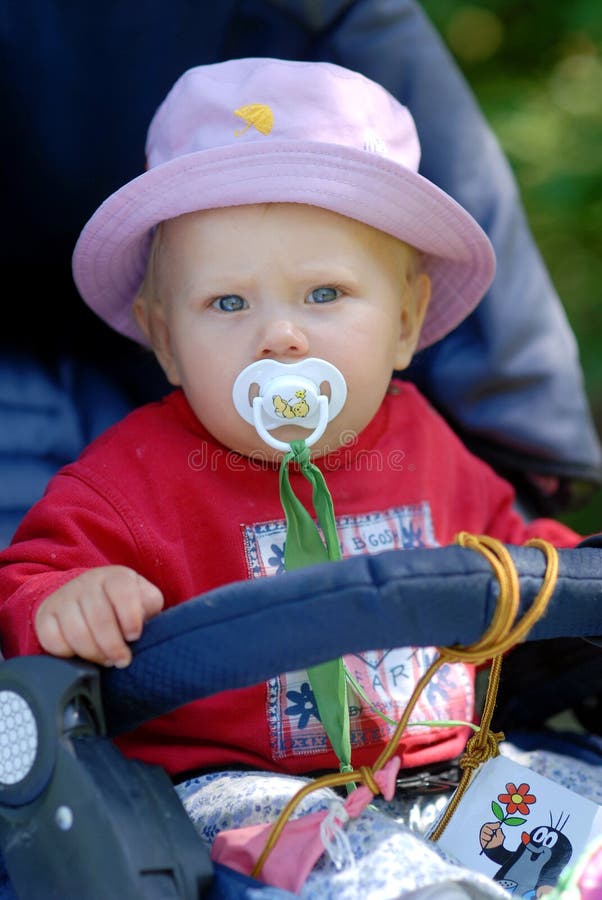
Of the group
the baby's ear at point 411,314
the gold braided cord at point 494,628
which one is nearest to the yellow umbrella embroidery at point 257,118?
the baby's ear at point 411,314

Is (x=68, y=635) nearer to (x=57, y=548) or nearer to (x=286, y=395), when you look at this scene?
(x=57, y=548)

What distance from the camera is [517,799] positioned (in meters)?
1.10

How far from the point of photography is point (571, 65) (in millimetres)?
3062

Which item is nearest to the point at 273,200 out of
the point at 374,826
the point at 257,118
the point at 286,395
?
the point at 257,118

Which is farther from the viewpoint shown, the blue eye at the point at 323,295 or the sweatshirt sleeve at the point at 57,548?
the blue eye at the point at 323,295

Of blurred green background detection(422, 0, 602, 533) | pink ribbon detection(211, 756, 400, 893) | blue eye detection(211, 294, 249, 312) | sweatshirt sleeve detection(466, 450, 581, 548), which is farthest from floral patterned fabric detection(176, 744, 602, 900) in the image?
blurred green background detection(422, 0, 602, 533)

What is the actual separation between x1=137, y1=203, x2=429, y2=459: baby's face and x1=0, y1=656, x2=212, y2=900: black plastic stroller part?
40 centimetres

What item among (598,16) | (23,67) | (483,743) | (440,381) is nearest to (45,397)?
(23,67)

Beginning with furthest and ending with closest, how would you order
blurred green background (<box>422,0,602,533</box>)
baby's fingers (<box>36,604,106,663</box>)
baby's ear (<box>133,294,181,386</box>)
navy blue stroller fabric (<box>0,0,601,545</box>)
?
blurred green background (<box>422,0,602,533</box>) → navy blue stroller fabric (<box>0,0,601,545</box>) → baby's ear (<box>133,294,181,386</box>) → baby's fingers (<box>36,604,106,663</box>)

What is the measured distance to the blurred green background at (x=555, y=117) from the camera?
283 centimetres

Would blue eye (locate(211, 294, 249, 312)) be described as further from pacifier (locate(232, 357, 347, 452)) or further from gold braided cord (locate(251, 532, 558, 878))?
gold braided cord (locate(251, 532, 558, 878))

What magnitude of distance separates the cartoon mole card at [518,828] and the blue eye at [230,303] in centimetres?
51

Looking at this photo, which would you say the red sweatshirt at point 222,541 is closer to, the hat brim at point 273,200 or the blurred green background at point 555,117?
the hat brim at point 273,200

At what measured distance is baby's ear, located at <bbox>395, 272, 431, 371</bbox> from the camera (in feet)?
4.56
